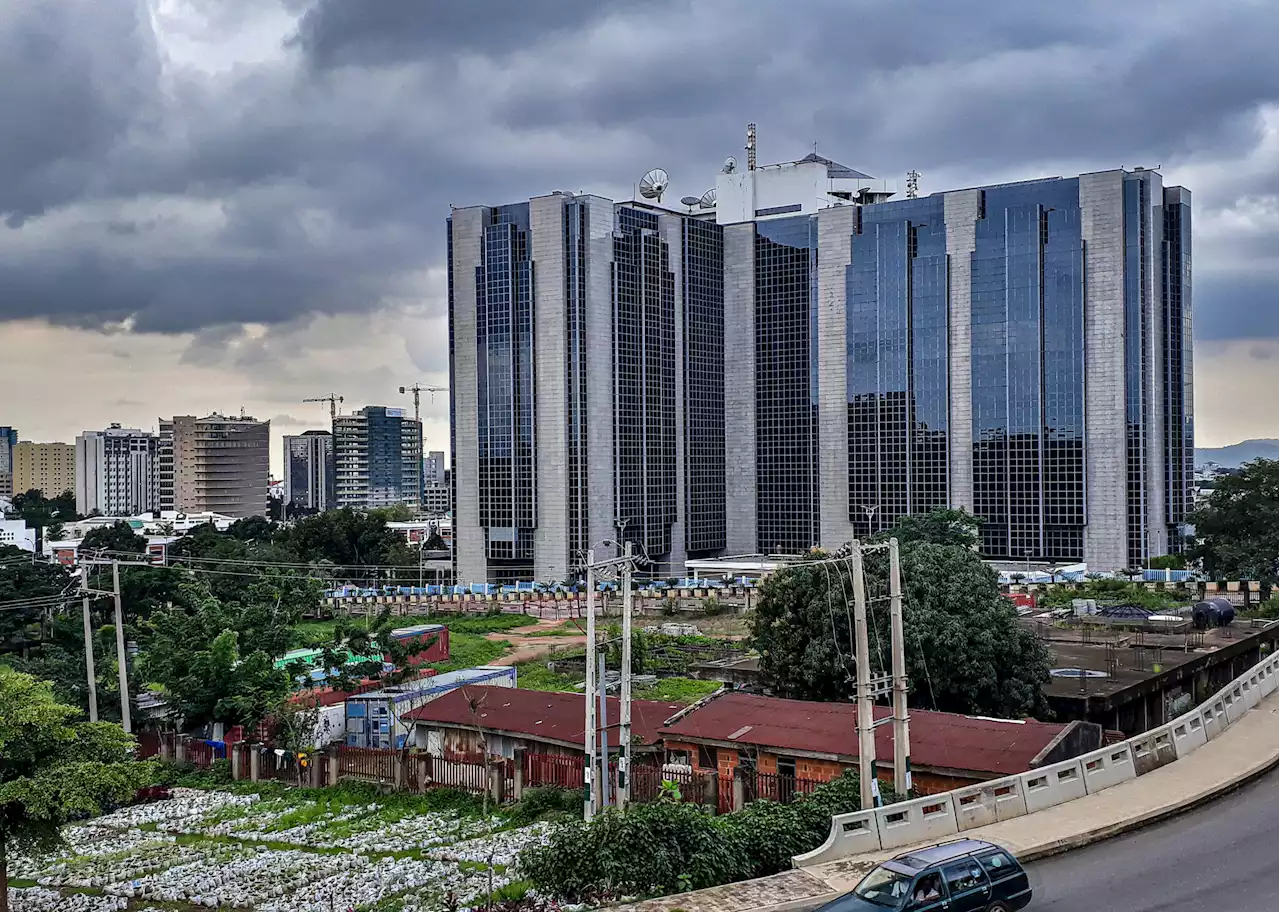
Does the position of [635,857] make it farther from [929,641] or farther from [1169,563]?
[1169,563]

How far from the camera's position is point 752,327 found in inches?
4267

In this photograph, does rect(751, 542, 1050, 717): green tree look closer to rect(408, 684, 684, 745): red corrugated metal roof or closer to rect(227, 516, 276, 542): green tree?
rect(408, 684, 684, 745): red corrugated metal roof

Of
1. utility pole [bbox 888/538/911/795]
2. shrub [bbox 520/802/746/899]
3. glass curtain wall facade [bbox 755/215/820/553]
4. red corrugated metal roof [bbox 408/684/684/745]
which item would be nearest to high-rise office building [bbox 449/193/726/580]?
glass curtain wall facade [bbox 755/215/820/553]

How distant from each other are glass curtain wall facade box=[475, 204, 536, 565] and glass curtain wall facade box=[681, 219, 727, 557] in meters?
15.3

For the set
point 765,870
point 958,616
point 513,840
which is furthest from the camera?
point 958,616

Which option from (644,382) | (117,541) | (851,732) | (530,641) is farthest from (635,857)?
(117,541)

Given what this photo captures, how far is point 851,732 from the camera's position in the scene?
27469 mm

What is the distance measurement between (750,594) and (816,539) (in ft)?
75.1

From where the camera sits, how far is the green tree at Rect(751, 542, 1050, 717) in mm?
33188

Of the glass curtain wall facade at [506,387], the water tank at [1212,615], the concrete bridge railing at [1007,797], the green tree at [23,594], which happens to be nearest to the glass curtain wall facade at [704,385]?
the glass curtain wall facade at [506,387]

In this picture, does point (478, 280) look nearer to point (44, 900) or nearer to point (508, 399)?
point (508, 399)

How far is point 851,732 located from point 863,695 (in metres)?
7.85

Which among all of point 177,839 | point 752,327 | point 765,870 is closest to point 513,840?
point 765,870

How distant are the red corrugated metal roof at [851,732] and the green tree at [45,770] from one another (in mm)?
13840
